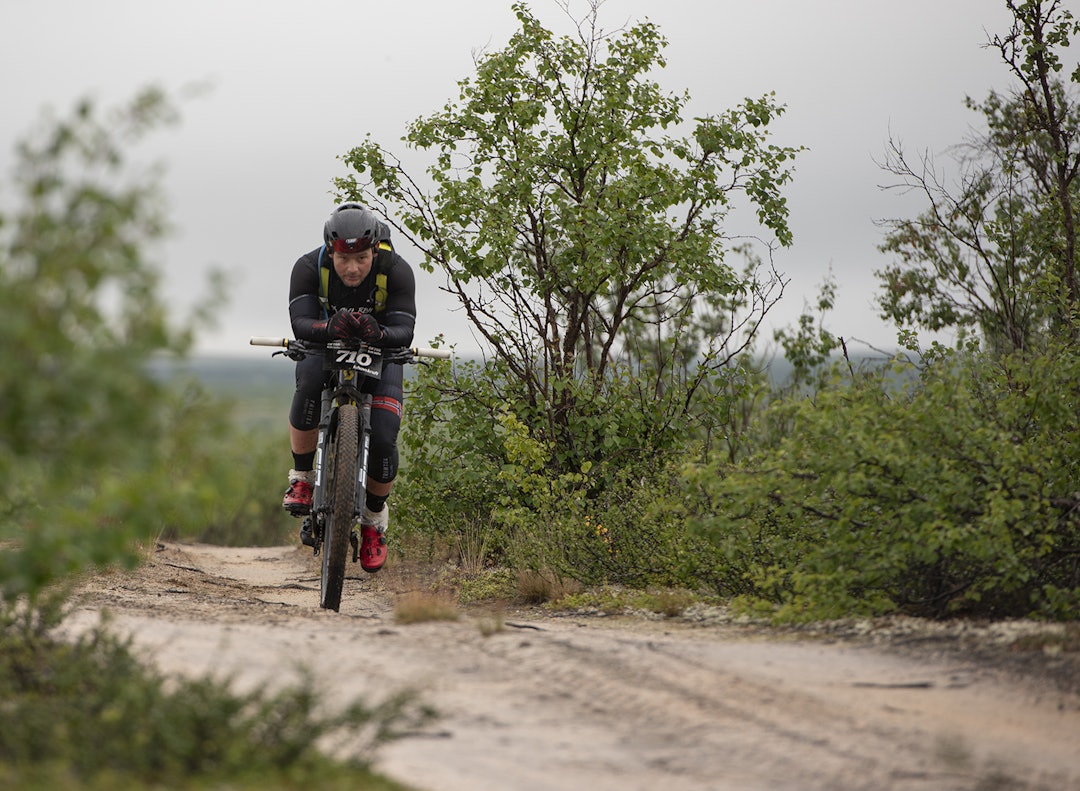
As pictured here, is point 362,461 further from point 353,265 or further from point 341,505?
point 353,265

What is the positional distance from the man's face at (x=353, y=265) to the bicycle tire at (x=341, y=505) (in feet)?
2.95

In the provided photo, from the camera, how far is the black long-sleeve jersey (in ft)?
26.9

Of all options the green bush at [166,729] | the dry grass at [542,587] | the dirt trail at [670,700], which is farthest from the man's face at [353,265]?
the green bush at [166,729]

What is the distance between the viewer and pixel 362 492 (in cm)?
782

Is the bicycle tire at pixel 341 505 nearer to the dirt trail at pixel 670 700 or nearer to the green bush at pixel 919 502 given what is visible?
the dirt trail at pixel 670 700

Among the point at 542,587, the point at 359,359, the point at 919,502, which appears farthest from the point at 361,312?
the point at 919,502

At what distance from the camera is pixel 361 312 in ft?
25.7

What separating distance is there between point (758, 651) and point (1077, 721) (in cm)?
150

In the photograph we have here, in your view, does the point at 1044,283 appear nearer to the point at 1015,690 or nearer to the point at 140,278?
the point at 1015,690

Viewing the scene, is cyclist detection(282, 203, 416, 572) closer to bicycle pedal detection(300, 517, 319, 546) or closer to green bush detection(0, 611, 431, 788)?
bicycle pedal detection(300, 517, 319, 546)

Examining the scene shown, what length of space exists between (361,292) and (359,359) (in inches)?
24.6

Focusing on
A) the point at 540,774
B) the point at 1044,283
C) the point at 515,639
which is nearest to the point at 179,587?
the point at 515,639

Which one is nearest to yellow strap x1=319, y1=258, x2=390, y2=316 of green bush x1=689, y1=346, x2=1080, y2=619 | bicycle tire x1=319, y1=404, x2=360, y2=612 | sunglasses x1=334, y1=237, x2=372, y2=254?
sunglasses x1=334, y1=237, x2=372, y2=254

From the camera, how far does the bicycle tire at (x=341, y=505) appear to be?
7660mm
